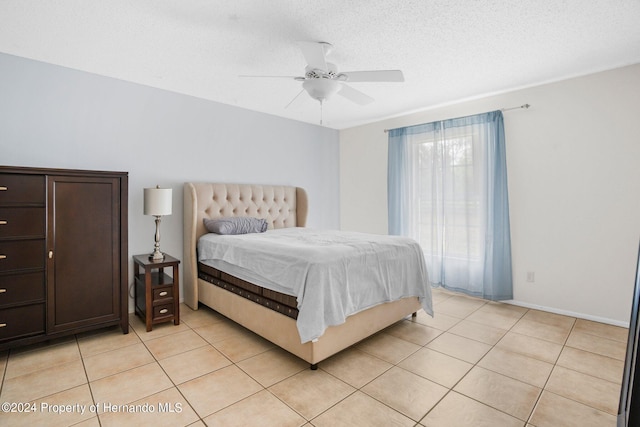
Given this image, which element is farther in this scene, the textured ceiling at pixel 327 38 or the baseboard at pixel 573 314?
the baseboard at pixel 573 314

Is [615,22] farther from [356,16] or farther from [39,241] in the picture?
[39,241]

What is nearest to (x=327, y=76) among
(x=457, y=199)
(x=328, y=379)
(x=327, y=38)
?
(x=327, y=38)

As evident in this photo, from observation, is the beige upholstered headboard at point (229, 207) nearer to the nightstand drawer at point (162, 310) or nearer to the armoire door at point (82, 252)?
the nightstand drawer at point (162, 310)

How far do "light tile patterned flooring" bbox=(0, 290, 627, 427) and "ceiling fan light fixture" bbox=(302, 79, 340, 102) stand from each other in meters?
2.26

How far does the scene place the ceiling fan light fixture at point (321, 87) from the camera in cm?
272

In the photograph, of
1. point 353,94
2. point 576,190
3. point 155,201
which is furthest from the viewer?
point 576,190

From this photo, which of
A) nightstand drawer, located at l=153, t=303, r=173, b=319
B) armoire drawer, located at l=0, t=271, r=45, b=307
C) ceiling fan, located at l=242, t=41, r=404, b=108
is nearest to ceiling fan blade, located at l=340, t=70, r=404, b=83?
ceiling fan, located at l=242, t=41, r=404, b=108

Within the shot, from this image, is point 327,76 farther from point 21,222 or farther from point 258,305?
point 21,222

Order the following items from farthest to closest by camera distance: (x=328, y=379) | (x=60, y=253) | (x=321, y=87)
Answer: (x=321, y=87), (x=60, y=253), (x=328, y=379)

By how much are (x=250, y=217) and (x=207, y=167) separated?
856 millimetres

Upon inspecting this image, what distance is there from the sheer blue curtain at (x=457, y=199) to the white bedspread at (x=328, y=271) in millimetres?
1278

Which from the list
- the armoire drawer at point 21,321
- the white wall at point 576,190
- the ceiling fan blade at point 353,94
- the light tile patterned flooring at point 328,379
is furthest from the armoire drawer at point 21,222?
the white wall at point 576,190

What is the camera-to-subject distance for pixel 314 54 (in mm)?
2328

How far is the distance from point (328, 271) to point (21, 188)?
251 centimetres
